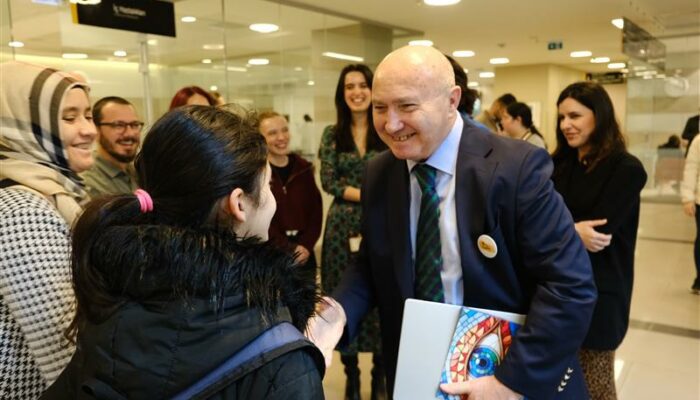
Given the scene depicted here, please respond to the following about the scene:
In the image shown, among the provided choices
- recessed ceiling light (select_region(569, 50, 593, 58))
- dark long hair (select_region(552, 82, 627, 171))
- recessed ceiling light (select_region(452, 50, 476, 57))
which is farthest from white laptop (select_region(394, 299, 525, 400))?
recessed ceiling light (select_region(569, 50, 593, 58))

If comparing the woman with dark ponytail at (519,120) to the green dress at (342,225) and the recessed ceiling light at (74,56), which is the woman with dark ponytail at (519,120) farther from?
the recessed ceiling light at (74,56)

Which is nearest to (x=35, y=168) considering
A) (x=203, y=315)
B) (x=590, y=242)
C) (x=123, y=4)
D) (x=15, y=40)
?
(x=203, y=315)

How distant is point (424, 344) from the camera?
126cm

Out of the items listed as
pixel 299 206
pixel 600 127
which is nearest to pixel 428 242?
pixel 600 127

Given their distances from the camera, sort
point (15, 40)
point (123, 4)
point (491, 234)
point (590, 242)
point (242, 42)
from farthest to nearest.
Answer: point (242, 42) → point (123, 4) → point (15, 40) → point (590, 242) → point (491, 234)

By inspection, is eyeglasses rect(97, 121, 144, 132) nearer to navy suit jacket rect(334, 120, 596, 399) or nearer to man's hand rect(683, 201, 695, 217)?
navy suit jacket rect(334, 120, 596, 399)

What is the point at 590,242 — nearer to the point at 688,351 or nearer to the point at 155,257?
the point at 155,257

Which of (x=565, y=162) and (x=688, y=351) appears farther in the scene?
(x=688, y=351)

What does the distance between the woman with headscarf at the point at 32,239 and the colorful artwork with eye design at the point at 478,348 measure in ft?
2.79

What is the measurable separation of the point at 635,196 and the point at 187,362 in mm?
1847

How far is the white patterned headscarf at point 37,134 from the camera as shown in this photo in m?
1.23

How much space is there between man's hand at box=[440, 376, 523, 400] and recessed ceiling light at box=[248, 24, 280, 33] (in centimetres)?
458

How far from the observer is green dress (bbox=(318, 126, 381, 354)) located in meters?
2.64

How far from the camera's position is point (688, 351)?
3.33 meters
